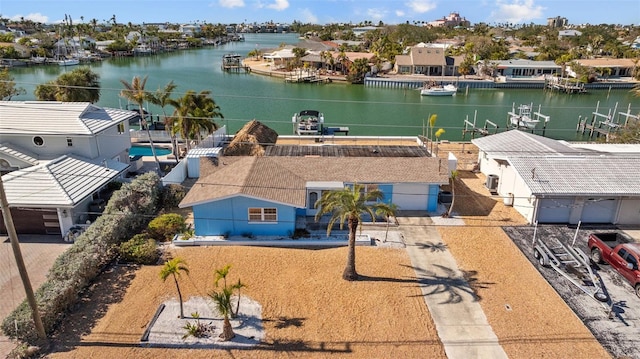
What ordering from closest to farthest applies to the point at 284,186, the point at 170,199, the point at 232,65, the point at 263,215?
the point at 263,215 → the point at 284,186 → the point at 170,199 → the point at 232,65

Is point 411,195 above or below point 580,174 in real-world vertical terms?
below

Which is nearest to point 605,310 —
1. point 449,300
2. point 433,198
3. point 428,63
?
point 449,300

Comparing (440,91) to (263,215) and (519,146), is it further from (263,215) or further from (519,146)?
(263,215)

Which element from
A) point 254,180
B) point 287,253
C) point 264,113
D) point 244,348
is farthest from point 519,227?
point 264,113

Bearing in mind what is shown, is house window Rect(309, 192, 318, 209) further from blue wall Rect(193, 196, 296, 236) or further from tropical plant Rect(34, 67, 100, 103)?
tropical plant Rect(34, 67, 100, 103)

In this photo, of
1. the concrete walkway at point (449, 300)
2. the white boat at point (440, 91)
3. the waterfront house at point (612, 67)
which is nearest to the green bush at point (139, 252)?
the concrete walkway at point (449, 300)

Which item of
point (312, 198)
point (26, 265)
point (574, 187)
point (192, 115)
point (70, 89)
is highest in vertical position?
point (70, 89)

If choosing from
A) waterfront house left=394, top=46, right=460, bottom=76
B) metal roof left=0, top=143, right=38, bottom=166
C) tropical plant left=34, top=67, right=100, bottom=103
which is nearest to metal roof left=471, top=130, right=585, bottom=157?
metal roof left=0, top=143, right=38, bottom=166

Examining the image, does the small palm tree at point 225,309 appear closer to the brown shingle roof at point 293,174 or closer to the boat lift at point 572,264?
the brown shingle roof at point 293,174
